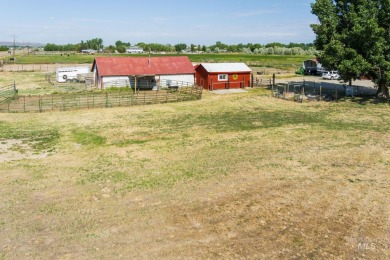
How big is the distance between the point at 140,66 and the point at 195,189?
32011mm

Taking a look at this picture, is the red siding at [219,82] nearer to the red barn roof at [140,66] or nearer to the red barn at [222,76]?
the red barn at [222,76]

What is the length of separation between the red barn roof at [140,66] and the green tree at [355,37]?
1724 centimetres

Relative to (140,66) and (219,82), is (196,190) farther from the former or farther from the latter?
(140,66)

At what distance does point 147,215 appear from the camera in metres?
12.0

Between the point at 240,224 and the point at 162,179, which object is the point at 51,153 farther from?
the point at 240,224

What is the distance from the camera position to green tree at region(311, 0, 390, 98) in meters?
30.8

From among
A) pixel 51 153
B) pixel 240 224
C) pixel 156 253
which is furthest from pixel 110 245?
pixel 51 153

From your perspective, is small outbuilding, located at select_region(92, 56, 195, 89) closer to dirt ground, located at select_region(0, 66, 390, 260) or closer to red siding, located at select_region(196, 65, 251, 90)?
red siding, located at select_region(196, 65, 251, 90)

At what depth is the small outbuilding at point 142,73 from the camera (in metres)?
41.5

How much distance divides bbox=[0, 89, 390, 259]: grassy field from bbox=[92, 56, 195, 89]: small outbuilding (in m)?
16.6

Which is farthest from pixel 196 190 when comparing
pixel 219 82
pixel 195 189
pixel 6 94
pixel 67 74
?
pixel 67 74

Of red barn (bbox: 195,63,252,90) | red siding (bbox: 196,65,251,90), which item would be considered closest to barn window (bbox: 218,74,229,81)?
red barn (bbox: 195,63,252,90)

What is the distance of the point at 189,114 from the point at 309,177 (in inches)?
597

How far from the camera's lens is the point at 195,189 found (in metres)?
14.1
